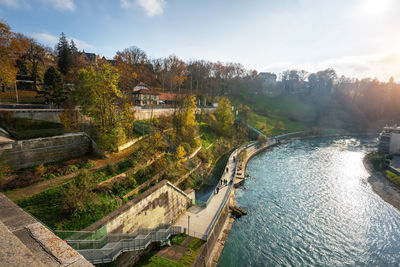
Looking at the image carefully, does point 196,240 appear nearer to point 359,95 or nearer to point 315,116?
point 315,116

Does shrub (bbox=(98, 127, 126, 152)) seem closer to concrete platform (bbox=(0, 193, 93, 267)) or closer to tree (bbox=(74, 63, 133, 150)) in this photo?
tree (bbox=(74, 63, 133, 150))

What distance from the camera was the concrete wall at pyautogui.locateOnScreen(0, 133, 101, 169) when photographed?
54.4 ft

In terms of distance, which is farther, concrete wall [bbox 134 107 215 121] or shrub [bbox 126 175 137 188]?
concrete wall [bbox 134 107 215 121]

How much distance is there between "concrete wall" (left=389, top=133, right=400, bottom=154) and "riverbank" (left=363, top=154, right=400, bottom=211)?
10919 millimetres

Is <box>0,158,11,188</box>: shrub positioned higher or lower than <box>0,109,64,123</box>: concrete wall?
lower

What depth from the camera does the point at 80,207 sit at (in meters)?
13.2

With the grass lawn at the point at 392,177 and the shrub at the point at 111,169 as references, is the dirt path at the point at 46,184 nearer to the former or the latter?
the shrub at the point at 111,169

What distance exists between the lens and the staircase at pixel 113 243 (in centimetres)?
1027

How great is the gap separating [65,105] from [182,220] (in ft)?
73.1

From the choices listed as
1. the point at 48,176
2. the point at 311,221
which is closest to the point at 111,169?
the point at 48,176

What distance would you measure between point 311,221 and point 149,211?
1924 centimetres

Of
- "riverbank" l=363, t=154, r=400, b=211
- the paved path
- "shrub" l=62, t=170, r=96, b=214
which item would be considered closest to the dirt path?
"shrub" l=62, t=170, r=96, b=214

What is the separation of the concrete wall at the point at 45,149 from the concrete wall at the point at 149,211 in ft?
32.0

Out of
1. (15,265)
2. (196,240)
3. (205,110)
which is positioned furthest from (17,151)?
(205,110)
